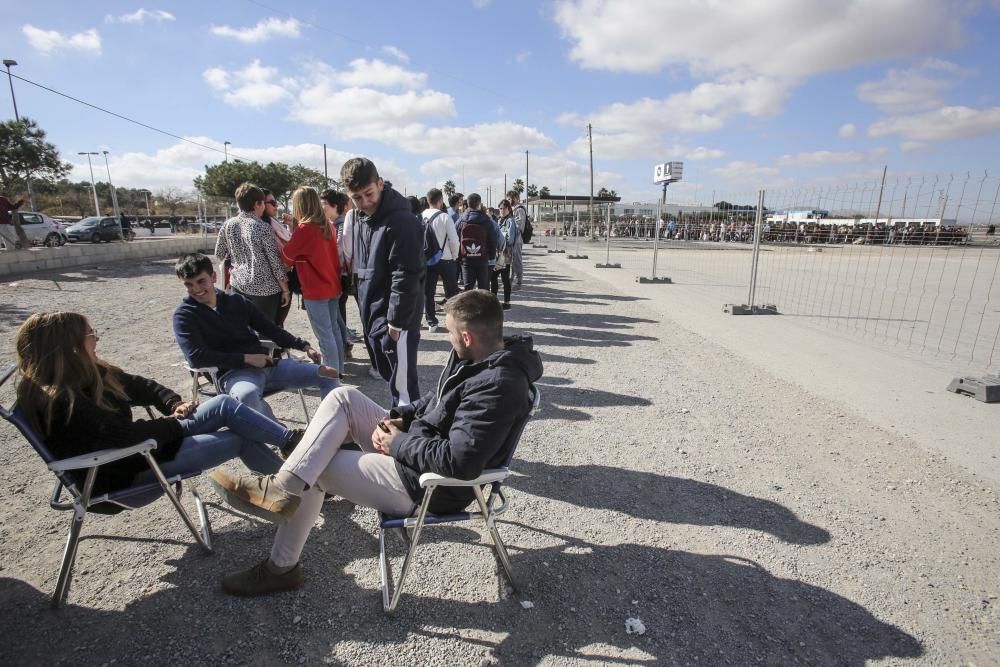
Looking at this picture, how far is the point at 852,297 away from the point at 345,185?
11.7 meters

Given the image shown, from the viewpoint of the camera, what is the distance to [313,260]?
4.38 meters

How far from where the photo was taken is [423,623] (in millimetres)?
2240

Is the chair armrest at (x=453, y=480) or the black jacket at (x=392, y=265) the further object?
the black jacket at (x=392, y=265)

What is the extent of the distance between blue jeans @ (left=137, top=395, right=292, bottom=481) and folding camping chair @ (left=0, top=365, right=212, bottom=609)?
12 cm

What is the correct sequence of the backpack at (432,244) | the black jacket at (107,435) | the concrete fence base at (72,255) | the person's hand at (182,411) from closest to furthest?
the black jacket at (107,435)
the person's hand at (182,411)
the backpack at (432,244)
the concrete fence base at (72,255)

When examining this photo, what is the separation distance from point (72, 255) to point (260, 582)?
1765 centimetres

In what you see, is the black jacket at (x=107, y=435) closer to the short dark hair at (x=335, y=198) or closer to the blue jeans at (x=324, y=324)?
the blue jeans at (x=324, y=324)

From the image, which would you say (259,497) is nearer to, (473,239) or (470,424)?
(470,424)

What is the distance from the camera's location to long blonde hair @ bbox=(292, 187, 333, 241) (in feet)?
13.9

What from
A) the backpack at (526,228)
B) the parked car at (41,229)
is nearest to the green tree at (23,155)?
the parked car at (41,229)

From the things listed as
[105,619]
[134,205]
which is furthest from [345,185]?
[134,205]

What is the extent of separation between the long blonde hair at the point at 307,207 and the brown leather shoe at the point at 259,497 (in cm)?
256

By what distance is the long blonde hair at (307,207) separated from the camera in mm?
4246

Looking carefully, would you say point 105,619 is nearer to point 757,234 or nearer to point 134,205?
point 757,234
